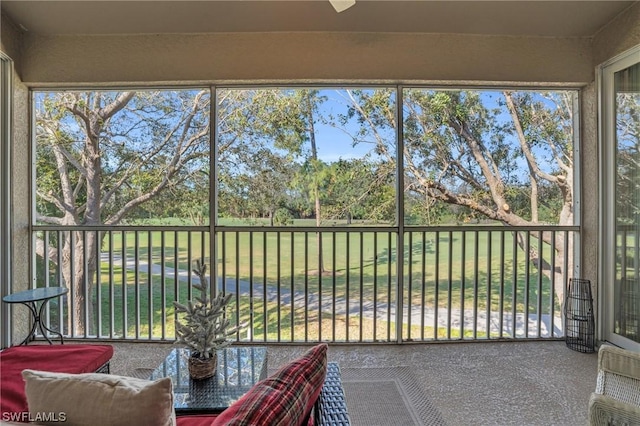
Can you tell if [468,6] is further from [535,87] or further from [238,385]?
[238,385]

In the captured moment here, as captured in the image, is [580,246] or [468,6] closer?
[468,6]

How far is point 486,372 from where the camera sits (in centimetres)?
256

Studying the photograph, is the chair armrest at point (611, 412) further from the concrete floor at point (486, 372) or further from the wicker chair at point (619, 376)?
the concrete floor at point (486, 372)

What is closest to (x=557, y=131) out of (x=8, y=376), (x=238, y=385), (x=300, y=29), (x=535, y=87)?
(x=535, y=87)

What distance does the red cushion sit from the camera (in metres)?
1.47

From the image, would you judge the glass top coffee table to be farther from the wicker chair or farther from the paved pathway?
the wicker chair

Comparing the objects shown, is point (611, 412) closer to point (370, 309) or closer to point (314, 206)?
point (370, 309)

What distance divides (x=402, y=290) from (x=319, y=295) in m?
0.79

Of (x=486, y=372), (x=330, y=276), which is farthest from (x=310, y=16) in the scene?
(x=486, y=372)

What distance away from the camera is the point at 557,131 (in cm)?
323

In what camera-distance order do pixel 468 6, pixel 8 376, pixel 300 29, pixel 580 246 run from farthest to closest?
pixel 580 246, pixel 300 29, pixel 468 6, pixel 8 376

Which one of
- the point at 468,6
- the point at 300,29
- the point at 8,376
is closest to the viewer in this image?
the point at 8,376

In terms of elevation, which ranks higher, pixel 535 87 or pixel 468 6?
pixel 468 6

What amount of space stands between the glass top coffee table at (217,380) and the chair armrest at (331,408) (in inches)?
20.6
